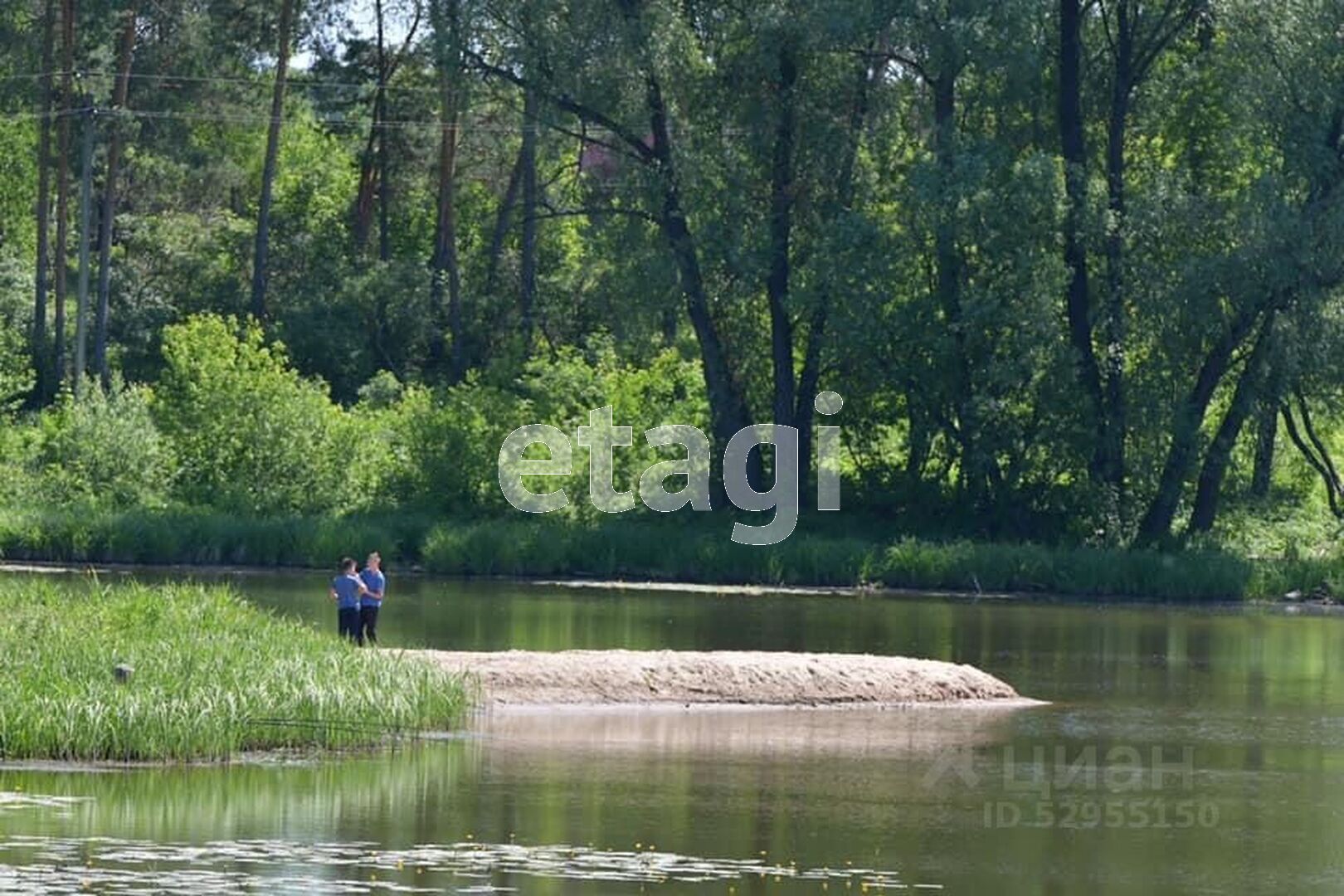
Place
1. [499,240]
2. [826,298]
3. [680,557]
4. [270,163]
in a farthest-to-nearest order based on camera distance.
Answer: [499,240], [270,163], [826,298], [680,557]

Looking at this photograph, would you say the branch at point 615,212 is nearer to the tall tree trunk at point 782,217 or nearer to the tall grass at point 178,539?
the tall tree trunk at point 782,217

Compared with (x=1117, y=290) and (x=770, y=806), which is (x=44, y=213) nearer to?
(x=1117, y=290)

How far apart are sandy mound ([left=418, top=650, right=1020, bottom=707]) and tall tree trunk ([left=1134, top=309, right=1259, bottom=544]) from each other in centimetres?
2223

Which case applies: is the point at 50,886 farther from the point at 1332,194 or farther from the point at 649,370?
the point at 649,370

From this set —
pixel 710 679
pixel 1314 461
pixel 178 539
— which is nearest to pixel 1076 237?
pixel 1314 461

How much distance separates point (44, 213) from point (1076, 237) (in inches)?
1095

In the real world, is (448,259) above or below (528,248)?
below

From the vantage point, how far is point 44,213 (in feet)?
210

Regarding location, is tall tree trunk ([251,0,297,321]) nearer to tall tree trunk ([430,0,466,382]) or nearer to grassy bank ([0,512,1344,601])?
tall tree trunk ([430,0,466,382])

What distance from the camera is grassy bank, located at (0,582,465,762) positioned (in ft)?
74.9

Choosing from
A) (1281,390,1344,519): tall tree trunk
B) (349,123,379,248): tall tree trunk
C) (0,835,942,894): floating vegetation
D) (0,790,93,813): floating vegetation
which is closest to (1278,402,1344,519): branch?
(1281,390,1344,519): tall tree trunk

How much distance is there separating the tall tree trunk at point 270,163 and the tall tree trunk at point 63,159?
5091 mm

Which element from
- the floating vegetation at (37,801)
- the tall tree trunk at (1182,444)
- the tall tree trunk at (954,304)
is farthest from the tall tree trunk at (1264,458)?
the floating vegetation at (37,801)

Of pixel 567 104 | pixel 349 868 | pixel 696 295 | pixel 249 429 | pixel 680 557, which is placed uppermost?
pixel 567 104
